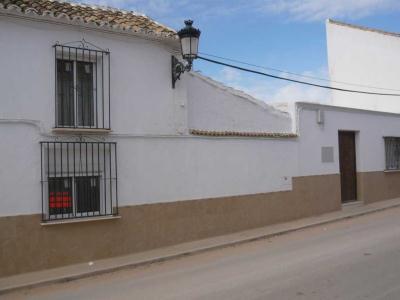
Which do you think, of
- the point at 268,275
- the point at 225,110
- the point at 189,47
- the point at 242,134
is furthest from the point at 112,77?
the point at 268,275

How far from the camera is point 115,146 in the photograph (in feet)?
30.9

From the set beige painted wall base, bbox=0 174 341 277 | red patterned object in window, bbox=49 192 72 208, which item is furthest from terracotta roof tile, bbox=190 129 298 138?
red patterned object in window, bbox=49 192 72 208

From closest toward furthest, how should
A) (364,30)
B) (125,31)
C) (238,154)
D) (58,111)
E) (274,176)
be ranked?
(58,111) < (125,31) < (238,154) < (274,176) < (364,30)

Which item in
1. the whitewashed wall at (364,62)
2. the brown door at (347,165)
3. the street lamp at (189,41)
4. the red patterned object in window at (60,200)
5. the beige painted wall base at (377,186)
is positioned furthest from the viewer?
the whitewashed wall at (364,62)

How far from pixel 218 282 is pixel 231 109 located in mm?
5346

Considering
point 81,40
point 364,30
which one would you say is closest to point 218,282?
point 81,40

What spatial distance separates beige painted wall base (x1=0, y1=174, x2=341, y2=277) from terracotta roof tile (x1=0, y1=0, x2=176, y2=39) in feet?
11.0

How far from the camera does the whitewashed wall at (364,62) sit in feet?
68.3

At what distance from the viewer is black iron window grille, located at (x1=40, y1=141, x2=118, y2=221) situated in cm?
872

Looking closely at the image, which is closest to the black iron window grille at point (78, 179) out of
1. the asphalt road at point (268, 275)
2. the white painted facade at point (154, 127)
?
the white painted facade at point (154, 127)

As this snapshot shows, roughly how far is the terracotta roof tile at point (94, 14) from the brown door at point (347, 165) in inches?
287

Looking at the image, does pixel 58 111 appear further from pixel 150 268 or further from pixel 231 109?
pixel 231 109

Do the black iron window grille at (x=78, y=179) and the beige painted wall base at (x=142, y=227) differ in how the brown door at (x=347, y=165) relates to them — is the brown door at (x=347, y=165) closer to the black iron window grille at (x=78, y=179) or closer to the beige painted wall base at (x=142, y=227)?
the beige painted wall base at (x=142, y=227)

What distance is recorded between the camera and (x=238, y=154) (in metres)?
11.6
